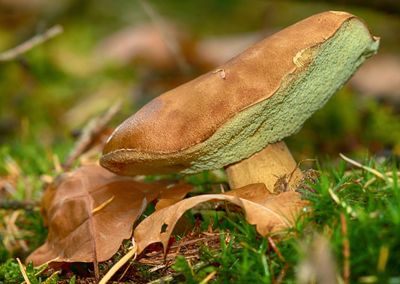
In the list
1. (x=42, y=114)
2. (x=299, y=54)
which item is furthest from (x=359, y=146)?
(x=42, y=114)

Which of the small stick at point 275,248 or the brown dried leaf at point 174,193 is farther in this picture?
the brown dried leaf at point 174,193

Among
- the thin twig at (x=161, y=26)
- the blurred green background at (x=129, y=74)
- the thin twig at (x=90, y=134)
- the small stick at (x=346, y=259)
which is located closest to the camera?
the small stick at (x=346, y=259)

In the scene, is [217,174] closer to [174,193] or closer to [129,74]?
[174,193]

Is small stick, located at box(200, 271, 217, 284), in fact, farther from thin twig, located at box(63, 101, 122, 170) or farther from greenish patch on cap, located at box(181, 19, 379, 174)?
thin twig, located at box(63, 101, 122, 170)

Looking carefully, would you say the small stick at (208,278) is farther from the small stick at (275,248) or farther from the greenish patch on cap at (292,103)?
the greenish patch on cap at (292,103)

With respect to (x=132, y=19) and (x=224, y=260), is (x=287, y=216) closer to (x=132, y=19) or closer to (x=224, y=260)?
(x=224, y=260)

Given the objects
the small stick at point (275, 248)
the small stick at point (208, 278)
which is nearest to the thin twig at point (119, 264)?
the small stick at point (208, 278)
